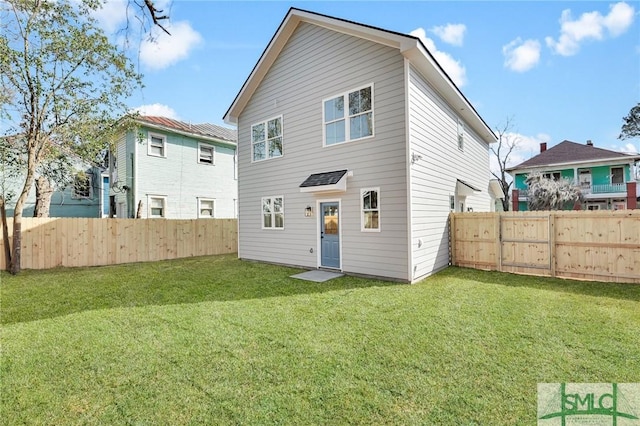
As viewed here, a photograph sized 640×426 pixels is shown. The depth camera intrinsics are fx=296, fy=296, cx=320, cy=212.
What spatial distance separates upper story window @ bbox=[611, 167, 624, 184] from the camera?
21.9m

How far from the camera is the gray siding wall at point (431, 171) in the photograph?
7426 millimetres

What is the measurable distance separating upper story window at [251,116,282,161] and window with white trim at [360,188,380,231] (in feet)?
12.1

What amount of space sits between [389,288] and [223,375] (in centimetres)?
436

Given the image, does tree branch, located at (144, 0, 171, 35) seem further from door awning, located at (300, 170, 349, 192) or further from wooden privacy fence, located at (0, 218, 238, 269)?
wooden privacy fence, located at (0, 218, 238, 269)

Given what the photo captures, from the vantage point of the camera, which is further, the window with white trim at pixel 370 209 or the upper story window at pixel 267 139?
the upper story window at pixel 267 139

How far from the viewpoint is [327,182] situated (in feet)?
26.5

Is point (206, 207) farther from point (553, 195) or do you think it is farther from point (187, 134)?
point (553, 195)

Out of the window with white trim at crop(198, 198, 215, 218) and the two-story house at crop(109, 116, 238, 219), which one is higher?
the two-story house at crop(109, 116, 238, 219)

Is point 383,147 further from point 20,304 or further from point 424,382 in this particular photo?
point 20,304

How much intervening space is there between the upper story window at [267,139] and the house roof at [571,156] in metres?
23.3

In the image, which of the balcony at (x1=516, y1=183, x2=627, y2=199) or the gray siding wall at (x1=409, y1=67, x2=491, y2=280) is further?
the balcony at (x1=516, y1=183, x2=627, y2=199)

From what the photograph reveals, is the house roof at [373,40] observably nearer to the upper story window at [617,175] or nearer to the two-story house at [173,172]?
the two-story house at [173,172]

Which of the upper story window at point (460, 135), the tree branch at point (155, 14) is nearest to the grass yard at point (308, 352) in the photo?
the tree branch at point (155, 14)

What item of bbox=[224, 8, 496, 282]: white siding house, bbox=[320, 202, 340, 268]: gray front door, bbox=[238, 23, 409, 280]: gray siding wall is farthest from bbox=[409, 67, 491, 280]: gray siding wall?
bbox=[320, 202, 340, 268]: gray front door
